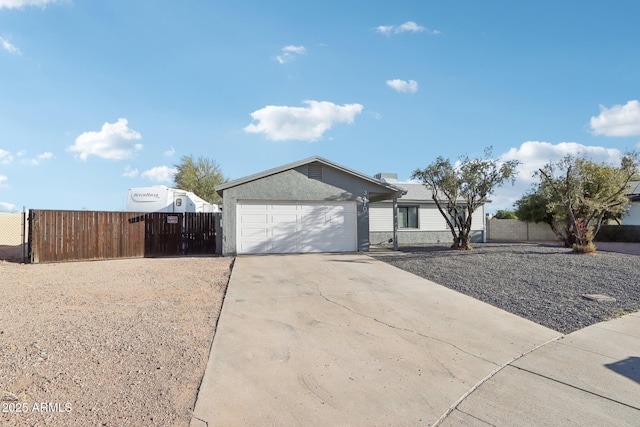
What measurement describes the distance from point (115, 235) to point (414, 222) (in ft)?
52.8

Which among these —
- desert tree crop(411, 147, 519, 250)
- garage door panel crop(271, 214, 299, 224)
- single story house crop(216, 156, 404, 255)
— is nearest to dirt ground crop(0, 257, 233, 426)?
single story house crop(216, 156, 404, 255)

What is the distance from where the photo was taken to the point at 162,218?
50.1 ft

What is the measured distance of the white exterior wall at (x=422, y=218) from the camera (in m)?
20.9

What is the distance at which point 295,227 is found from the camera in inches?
573

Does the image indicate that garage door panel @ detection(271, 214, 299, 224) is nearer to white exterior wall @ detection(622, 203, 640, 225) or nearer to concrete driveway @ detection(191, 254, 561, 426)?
concrete driveway @ detection(191, 254, 561, 426)

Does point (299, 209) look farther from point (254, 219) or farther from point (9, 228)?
point (9, 228)

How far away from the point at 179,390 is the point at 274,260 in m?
9.07

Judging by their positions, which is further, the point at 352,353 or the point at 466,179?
the point at 466,179

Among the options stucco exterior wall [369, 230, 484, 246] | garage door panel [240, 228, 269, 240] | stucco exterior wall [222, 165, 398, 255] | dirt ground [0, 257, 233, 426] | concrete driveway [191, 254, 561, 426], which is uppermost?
stucco exterior wall [222, 165, 398, 255]

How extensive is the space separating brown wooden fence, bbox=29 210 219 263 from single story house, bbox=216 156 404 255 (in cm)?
266

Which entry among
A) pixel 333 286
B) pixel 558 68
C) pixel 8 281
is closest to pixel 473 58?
pixel 558 68

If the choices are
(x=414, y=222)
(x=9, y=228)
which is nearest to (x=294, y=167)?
(x=414, y=222)

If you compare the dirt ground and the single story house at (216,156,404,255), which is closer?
the dirt ground

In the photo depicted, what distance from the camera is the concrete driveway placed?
9.95ft
